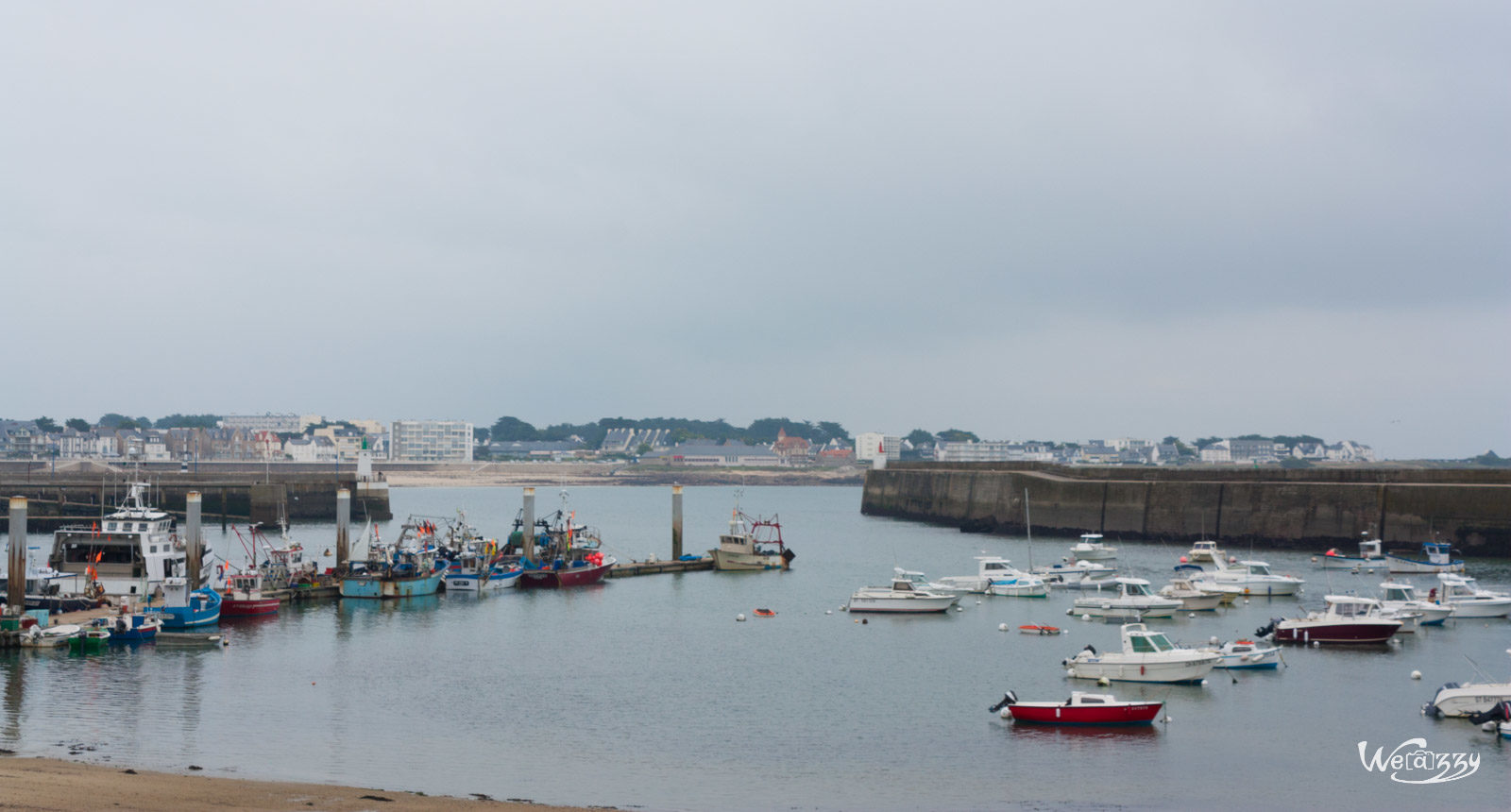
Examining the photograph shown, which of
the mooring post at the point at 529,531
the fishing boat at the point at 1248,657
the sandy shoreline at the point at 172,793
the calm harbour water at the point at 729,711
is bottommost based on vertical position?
the calm harbour water at the point at 729,711

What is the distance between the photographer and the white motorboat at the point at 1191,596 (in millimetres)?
47438

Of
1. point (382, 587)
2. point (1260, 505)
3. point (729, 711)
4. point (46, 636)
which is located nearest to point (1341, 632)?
point (729, 711)

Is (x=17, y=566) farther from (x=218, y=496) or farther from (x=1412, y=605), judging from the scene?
(x=218, y=496)

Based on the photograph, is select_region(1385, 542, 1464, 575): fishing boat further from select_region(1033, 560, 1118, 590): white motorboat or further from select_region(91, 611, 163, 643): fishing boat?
select_region(91, 611, 163, 643): fishing boat

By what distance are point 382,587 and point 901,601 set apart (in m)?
20.2

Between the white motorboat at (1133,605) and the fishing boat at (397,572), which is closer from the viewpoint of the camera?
the white motorboat at (1133,605)

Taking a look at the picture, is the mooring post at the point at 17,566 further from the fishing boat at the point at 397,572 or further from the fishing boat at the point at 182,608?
the fishing boat at the point at 397,572

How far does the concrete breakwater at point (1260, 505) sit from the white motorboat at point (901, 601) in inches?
1272

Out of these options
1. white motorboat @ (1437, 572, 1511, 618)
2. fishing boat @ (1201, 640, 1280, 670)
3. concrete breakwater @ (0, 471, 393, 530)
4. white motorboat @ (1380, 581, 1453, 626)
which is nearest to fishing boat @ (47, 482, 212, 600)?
fishing boat @ (1201, 640, 1280, 670)

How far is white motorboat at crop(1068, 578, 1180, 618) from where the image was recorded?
45281 mm

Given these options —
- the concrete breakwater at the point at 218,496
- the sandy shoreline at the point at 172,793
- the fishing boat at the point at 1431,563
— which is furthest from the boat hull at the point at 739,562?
the sandy shoreline at the point at 172,793

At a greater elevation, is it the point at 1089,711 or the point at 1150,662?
the point at 1150,662

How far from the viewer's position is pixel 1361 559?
205ft

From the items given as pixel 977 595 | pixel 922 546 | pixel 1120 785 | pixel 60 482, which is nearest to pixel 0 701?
pixel 1120 785
